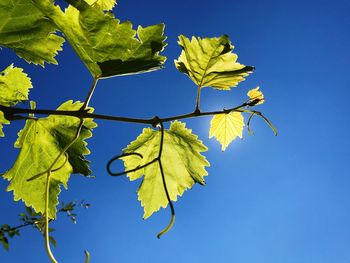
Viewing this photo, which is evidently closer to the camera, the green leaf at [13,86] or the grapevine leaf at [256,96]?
the grapevine leaf at [256,96]

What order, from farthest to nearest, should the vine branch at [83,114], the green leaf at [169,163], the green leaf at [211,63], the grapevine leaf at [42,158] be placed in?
the green leaf at [169,163]
the grapevine leaf at [42,158]
the green leaf at [211,63]
the vine branch at [83,114]

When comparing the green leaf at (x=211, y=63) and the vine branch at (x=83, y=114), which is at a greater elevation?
the green leaf at (x=211, y=63)

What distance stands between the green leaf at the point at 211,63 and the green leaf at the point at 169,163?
0.31m

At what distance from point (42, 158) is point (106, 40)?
67 cm

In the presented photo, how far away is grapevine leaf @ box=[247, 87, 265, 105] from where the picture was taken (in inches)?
62.0

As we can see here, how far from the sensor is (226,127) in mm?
1985

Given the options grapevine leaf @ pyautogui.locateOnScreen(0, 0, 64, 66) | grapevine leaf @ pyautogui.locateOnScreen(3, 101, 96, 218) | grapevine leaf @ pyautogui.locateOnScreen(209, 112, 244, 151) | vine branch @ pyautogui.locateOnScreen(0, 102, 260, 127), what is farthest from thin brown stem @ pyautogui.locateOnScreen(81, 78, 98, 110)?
grapevine leaf @ pyautogui.locateOnScreen(209, 112, 244, 151)

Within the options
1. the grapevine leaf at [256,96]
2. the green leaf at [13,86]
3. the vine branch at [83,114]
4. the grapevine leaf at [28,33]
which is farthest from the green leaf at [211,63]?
the green leaf at [13,86]

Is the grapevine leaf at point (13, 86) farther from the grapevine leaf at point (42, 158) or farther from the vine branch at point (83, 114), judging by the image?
the vine branch at point (83, 114)

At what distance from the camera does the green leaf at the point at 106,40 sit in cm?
122

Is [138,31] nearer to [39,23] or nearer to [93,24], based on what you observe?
[93,24]

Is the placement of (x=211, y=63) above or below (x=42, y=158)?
above

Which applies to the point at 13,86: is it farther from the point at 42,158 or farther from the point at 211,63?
the point at 211,63


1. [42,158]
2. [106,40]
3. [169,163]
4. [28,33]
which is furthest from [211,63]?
[42,158]
